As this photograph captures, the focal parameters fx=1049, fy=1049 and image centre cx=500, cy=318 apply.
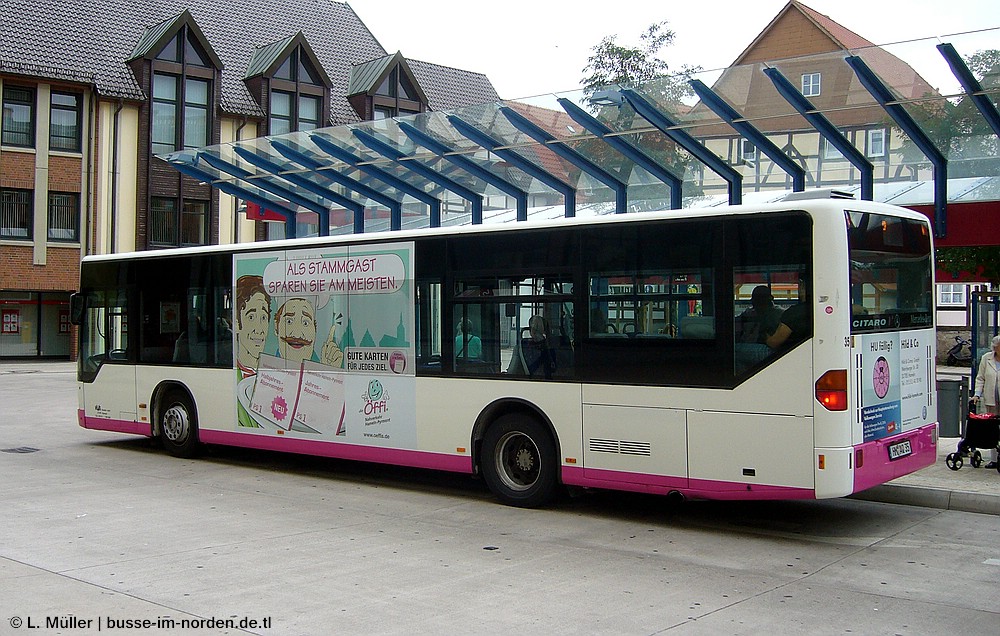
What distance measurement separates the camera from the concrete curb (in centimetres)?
993

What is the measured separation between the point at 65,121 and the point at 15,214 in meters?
3.78

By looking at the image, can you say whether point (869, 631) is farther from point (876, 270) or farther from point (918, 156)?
point (918, 156)

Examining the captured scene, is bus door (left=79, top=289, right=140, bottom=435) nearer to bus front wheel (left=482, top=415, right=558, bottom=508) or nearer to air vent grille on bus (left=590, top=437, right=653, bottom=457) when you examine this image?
bus front wheel (left=482, top=415, right=558, bottom=508)

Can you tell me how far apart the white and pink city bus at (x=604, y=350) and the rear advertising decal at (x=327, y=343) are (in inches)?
1.0

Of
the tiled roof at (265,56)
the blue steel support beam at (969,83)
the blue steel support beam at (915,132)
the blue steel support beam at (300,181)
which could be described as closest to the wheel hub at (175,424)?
the blue steel support beam at (300,181)

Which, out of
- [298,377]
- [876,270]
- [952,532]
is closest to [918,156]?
[876,270]

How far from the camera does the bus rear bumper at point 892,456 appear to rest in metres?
8.42

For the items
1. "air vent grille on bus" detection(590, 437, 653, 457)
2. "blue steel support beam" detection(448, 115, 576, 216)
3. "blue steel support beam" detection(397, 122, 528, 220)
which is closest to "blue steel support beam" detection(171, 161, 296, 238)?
"blue steel support beam" detection(397, 122, 528, 220)

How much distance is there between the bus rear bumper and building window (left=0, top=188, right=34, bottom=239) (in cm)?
3424

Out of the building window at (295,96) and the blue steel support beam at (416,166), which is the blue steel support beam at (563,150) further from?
the building window at (295,96)

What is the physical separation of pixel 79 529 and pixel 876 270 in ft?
23.4

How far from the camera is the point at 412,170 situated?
15.7 m

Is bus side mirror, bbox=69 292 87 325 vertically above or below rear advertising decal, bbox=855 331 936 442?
above

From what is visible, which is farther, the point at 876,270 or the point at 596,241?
the point at 596,241
